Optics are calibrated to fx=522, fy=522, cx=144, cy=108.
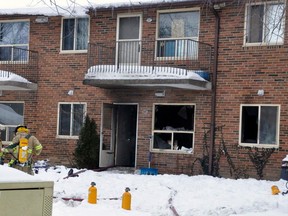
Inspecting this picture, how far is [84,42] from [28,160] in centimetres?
759

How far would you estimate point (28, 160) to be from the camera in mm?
11594

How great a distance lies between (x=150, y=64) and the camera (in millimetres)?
16859

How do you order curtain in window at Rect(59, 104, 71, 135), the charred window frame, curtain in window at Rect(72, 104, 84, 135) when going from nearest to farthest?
the charred window frame
curtain in window at Rect(72, 104, 84, 135)
curtain in window at Rect(59, 104, 71, 135)

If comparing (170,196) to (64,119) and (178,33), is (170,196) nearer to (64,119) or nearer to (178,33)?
(178,33)

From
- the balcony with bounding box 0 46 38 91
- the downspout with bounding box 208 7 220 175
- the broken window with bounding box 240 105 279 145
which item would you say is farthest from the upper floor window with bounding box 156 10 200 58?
the balcony with bounding box 0 46 38 91

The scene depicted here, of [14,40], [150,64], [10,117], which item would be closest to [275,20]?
[150,64]

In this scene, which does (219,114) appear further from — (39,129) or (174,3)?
(39,129)

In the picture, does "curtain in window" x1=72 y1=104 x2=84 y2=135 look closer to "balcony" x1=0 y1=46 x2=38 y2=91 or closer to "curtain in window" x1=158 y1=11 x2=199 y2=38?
"balcony" x1=0 y1=46 x2=38 y2=91

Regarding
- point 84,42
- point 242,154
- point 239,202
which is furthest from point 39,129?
point 239,202

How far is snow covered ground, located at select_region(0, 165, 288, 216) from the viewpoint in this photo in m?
10.5

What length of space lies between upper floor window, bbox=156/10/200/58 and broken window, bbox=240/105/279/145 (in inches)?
98.6

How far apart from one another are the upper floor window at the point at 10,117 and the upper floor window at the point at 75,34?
2.86 m

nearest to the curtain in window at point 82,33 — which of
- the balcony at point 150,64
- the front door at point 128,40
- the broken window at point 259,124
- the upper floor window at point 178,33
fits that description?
the balcony at point 150,64

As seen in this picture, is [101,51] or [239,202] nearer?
[239,202]
